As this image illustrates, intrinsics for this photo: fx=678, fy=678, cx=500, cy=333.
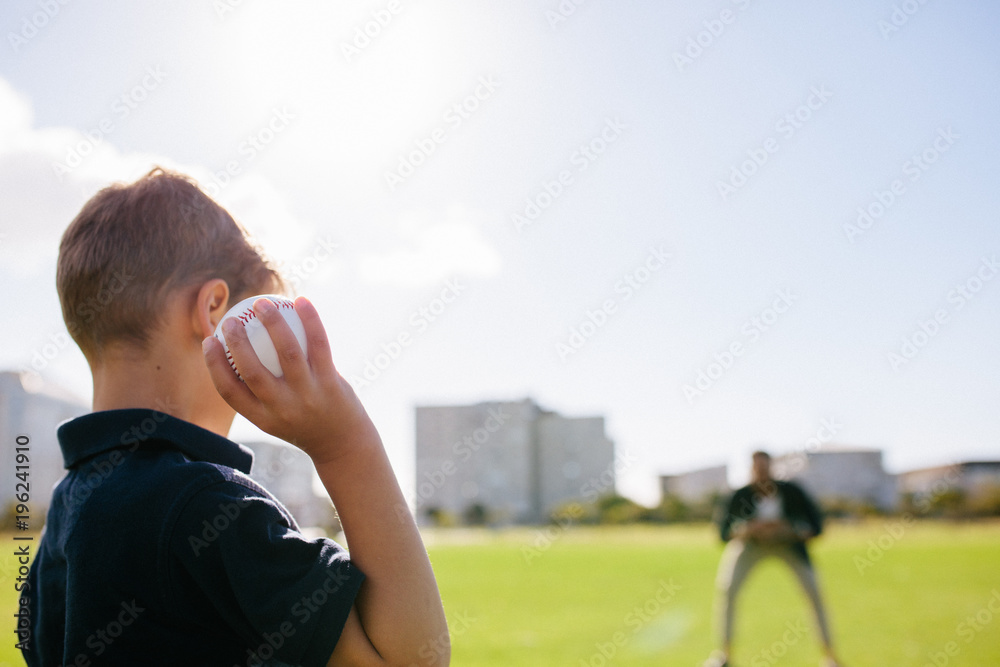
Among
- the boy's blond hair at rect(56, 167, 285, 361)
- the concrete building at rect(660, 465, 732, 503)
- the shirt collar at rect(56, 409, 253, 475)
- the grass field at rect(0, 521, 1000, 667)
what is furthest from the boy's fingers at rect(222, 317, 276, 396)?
the concrete building at rect(660, 465, 732, 503)

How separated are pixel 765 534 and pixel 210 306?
876cm

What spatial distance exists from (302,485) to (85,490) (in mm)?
43694

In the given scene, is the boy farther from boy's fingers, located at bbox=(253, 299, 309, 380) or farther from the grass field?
the grass field

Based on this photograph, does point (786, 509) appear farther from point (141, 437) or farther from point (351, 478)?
point (141, 437)

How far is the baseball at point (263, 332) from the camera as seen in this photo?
1344 millimetres

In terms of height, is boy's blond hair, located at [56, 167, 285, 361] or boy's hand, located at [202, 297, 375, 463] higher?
boy's blond hair, located at [56, 167, 285, 361]

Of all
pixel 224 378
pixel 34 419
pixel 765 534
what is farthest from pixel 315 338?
pixel 34 419

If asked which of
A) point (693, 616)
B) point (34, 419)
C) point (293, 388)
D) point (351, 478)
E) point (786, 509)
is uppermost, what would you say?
point (293, 388)

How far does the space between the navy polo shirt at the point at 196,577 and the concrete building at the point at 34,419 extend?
142 ft

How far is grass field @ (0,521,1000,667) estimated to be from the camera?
8852mm

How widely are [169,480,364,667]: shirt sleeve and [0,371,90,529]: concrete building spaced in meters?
43.6

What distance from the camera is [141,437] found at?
5.07 feet

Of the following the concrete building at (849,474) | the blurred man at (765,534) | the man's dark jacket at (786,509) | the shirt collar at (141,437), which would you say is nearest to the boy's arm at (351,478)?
the shirt collar at (141,437)

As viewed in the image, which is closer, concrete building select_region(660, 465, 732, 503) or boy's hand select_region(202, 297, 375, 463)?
boy's hand select_region(202, 297, 375, 463)
